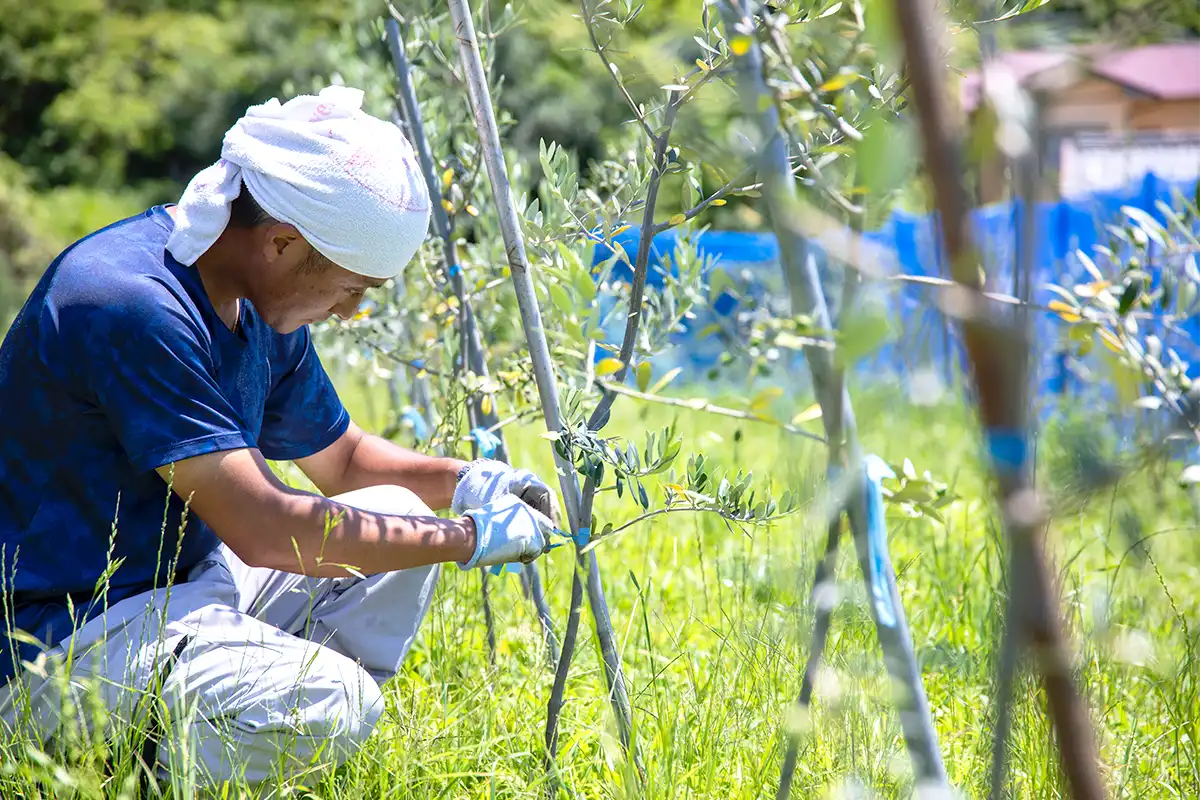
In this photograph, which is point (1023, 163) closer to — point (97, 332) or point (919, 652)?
point (97, 332)

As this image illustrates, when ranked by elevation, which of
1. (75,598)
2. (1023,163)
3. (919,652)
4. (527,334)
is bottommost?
(919,652)

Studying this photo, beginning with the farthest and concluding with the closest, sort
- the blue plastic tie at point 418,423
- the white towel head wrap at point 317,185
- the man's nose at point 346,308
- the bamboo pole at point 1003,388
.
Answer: the blue plastic tie at point 418,423 < the man's nose at point 346,308 < the white towel head wrap at point 317,185 < the bamboo pole at point 1003,388

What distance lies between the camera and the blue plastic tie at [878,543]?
3.71ft

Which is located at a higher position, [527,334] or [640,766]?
[527,334]

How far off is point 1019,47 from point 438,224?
1.74 m

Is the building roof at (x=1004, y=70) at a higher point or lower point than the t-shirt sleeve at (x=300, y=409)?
higher

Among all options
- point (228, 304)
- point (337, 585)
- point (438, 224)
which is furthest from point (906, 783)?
point (438, 224)

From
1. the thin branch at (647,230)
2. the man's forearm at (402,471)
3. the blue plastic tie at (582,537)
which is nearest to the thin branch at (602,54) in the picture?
the thin branch at (647,230)

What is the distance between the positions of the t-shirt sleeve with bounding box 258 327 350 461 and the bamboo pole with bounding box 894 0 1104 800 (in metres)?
1.66

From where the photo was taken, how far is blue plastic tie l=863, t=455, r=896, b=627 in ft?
3.71

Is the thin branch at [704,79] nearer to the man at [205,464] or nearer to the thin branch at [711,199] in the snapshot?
the thin branch at [711,199]

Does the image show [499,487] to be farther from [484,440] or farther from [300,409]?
[300,409]

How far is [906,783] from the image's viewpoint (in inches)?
59.1

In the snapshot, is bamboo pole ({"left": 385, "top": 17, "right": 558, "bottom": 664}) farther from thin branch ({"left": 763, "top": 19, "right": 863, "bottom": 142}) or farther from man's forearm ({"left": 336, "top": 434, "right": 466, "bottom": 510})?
thin branch ({"left": 763, "top": 19, "right": 863, "bottom": 142})
